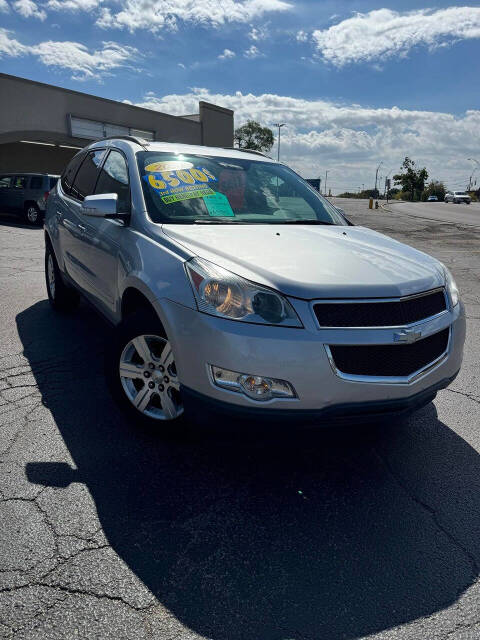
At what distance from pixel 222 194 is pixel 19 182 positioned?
15558mm

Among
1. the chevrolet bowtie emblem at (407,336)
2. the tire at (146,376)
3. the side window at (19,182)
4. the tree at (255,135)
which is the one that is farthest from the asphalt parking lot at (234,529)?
the tree at (255,135)

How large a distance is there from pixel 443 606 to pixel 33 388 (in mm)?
3000

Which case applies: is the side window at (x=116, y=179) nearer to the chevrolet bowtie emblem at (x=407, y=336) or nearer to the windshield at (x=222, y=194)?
the windshield at (x=222, y=194)

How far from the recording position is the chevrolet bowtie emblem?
237 centimetres

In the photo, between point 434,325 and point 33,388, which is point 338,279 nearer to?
point 434,325

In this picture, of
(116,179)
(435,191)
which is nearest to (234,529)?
(116,179)

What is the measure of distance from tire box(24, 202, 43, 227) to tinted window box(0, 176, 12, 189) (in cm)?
134

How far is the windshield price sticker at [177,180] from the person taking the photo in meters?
3.36

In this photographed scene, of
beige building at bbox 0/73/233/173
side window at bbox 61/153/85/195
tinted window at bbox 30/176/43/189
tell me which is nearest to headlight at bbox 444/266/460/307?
side window at bbox 61/153/85/195

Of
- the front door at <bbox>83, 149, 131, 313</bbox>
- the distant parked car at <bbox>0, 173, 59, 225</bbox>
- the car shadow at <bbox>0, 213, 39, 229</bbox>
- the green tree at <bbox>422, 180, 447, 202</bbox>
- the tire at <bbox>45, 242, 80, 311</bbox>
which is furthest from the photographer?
the green tree at <bbox>422, 180, 447, 202</bbox>

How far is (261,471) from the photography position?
2.74m

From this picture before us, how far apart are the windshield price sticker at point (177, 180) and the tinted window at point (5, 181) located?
1574 centimetres

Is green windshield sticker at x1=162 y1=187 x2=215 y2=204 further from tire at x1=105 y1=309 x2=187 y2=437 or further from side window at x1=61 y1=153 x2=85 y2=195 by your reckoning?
side window at x1=61 y1=153 x2=85 y2=195

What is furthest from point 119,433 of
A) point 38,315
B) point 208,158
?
point 38,315
